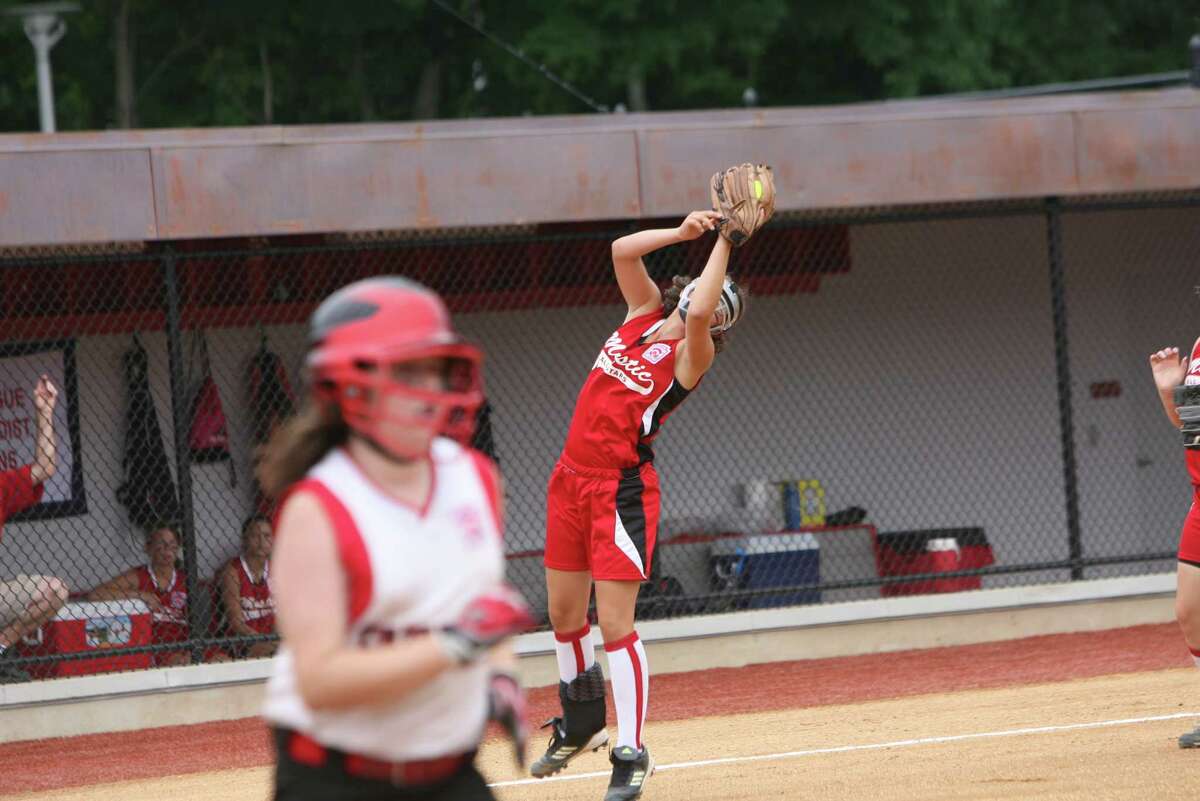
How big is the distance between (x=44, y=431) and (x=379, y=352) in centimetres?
422

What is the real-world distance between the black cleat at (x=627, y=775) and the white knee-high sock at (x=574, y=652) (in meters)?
0.44

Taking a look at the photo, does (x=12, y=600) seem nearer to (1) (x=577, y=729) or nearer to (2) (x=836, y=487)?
(1) (x=577, y=729)

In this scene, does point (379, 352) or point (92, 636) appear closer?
point (379, 352)

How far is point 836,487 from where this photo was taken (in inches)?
499

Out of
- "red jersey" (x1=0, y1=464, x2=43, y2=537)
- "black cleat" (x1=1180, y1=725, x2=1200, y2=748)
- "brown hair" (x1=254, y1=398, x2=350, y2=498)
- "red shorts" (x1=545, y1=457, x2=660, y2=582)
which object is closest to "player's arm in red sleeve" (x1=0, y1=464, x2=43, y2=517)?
"red jersey" (x1=0, y1=464, x2=43, y2=537)

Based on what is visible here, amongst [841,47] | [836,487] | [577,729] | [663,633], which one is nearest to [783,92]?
[841,47]

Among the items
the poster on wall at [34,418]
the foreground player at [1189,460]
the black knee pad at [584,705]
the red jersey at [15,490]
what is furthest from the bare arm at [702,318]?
the poster on wall at [34,418]

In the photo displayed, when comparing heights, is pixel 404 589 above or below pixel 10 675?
above

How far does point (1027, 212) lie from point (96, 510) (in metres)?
6.62

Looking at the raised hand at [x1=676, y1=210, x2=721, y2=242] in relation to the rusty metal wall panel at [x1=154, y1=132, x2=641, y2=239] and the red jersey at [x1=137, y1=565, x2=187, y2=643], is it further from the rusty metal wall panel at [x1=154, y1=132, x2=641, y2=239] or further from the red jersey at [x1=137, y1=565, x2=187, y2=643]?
the red jersey at [x1=137, y1=565, x2=187, y2=643]

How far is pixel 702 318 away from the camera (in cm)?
580

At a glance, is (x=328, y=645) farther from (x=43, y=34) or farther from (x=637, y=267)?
(x=43, y=34)

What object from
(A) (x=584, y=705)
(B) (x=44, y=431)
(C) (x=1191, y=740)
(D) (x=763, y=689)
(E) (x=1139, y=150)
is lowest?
(D) (x=763, y=689)

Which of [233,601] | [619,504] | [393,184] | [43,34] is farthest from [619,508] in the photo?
[43,34]
